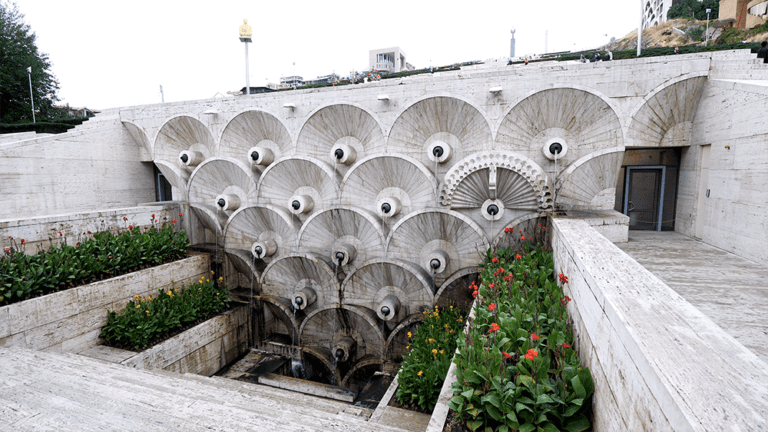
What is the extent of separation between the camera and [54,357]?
146 inches

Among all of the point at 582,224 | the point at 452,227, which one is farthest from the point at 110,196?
the point at 582,224

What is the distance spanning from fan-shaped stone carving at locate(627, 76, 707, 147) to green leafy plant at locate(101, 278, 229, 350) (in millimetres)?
7558

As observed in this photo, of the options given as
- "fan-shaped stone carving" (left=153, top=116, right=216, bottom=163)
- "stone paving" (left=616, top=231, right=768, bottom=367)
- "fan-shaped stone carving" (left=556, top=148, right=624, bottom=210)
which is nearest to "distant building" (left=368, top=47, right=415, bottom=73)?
"fan-shaped stone carving" (left=153, top=116, right=216, bottom=163)

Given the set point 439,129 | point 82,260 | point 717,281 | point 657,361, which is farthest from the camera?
point 439,129

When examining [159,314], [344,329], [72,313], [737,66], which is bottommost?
[344,329]

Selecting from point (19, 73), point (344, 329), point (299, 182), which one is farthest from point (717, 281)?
point (19, 73)

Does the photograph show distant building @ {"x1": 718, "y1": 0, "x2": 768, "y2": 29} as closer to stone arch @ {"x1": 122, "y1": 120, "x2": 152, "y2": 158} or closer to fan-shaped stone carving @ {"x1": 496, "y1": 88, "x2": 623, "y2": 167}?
fan-shaped stone carving @ {"x1": 496, "y1": 88, "x2": 623, "y2": 167}

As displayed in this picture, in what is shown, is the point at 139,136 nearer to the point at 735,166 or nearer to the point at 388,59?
the point at 735,166

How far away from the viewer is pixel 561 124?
19.9 feet

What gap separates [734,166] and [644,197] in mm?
2069

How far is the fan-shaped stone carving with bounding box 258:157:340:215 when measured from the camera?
736cm

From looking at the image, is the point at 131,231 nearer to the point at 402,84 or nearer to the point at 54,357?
the point at 54,357

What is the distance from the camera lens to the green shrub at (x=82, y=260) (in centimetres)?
486

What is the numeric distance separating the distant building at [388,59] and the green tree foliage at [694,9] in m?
28.2
